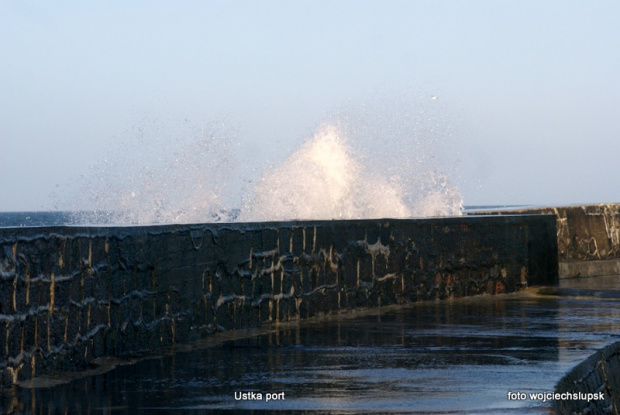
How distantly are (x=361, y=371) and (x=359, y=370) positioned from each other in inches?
1.6

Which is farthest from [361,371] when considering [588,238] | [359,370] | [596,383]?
[588,238]

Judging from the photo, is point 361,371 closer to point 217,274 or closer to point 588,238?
point 217,274

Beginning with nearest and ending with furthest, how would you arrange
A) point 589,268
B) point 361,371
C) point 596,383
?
point 361,371
point 596,383
point 589,268

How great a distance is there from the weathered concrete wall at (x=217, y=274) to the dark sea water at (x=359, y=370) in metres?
0.28

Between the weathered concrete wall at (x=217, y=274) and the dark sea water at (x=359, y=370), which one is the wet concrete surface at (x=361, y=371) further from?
the weathered concrete wall at (x=217, y=274)

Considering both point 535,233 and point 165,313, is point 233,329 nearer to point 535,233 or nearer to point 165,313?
point 165,313

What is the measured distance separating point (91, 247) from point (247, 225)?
6.70 ft

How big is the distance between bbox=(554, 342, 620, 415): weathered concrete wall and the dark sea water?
66 millimetres

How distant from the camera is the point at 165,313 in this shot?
7.06m

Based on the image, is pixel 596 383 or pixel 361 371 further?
pixel 596 383

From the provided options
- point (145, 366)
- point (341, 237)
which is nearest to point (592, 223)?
point (341, 237)

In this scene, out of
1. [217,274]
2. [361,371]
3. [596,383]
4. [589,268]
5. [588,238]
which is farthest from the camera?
[588,238]

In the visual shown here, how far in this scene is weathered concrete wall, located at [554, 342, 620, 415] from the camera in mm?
5340

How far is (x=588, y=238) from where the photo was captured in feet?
49.8
